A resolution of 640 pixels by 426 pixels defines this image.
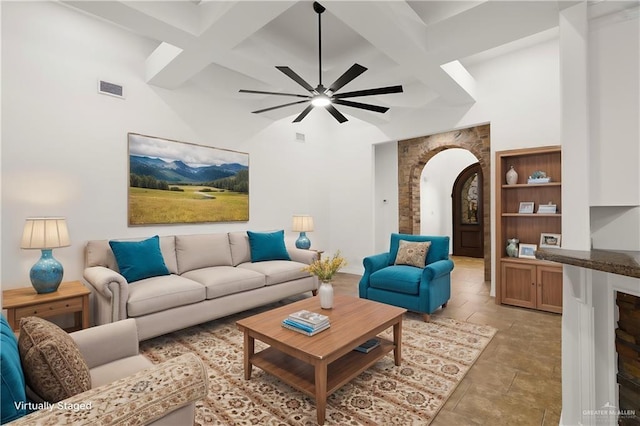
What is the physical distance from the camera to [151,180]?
3.84m

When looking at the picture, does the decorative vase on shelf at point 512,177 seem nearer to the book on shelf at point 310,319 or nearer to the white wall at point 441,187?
the book on shelf at point 310,319

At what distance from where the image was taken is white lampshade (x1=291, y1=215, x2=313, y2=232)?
523cm

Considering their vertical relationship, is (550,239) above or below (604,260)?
below

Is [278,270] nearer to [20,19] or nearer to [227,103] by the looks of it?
[227,103]

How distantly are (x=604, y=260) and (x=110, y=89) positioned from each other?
457 cm

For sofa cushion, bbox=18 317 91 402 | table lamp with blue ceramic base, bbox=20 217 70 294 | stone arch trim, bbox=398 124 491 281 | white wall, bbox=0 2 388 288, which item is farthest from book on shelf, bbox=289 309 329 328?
stone arch trim, bbox=398 124 491 281

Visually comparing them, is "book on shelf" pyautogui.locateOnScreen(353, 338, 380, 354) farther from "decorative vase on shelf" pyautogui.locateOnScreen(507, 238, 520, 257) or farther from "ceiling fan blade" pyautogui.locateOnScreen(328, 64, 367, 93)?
"decorative vase on shelf" pyautogui.locateOnScreen(507, 238, 520, 257)

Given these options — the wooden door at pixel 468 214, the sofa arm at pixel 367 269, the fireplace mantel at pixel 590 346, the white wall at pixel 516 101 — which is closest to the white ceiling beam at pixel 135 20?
the sofa arm at pixel 367 269

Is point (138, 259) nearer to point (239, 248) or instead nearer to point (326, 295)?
point (239, 248)

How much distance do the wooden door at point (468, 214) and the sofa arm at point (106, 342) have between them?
8171mm

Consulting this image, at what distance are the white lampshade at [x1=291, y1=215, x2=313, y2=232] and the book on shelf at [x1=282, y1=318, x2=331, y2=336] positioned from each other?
9.72 ft

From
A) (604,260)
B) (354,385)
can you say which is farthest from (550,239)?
(354,385)

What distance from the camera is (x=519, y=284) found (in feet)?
Answer: 13.0

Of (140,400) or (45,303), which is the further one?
(45,303)
